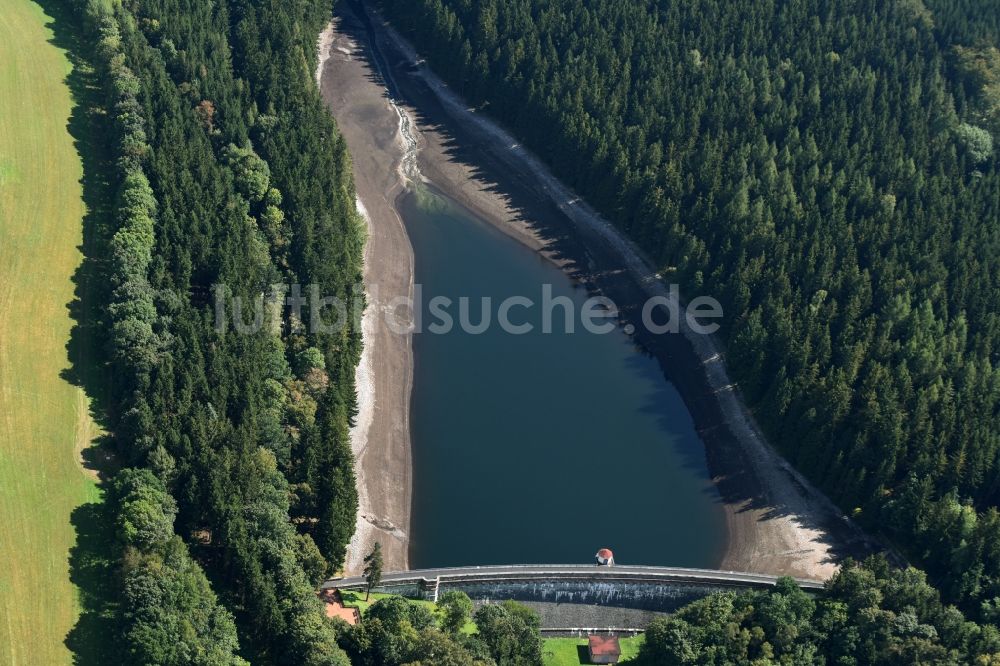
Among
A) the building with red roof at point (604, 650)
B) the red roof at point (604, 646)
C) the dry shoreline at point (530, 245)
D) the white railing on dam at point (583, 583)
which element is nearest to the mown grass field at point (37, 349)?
the white railing on dam at point (583, 583)

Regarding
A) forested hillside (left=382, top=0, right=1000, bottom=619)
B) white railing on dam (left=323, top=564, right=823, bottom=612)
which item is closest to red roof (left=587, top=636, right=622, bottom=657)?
white railing on dam (left=323, top=564, right=823, bottom=612)

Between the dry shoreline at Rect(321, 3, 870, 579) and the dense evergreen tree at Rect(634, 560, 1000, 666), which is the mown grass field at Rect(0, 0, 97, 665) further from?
the dense evergreen tree at Rect(634, 560, 1000, 666)

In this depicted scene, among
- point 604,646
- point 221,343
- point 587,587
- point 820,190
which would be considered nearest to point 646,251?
point 820,190

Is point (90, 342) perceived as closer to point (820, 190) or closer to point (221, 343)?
point (221, 343)

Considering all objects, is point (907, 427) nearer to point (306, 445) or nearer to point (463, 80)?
point (306, 445)

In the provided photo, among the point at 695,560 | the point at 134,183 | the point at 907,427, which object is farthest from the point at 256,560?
the point at 907,427

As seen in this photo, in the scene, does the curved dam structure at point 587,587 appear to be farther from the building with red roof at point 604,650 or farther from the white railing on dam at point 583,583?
the building with red roof at point 604,650
